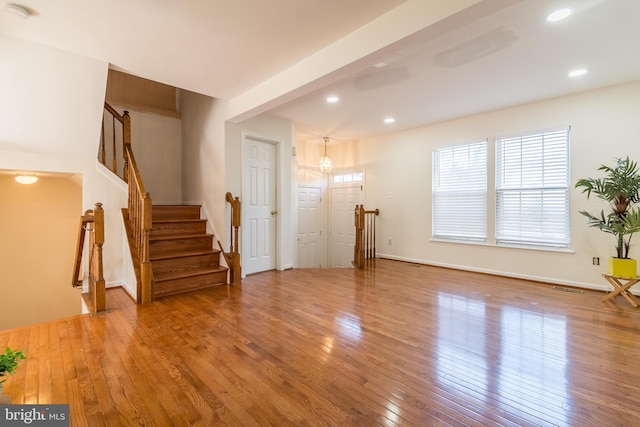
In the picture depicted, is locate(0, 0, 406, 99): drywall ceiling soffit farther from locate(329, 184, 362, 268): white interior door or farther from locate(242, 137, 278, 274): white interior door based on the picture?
locate(329, 184, 362, 268): white interior door

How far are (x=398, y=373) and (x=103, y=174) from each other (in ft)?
14.4

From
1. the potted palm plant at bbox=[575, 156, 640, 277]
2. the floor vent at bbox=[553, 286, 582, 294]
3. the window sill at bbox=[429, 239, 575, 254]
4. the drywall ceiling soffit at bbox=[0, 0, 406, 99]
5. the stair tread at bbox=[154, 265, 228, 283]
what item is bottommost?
the floor vent at bbox=[553, 286, 582, 294]

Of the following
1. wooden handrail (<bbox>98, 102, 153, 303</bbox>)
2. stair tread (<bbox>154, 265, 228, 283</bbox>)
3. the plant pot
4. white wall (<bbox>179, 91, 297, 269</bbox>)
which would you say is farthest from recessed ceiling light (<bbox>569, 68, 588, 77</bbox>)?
wooden handrail (<bbox>98, 102, 153, 303</bbox>)

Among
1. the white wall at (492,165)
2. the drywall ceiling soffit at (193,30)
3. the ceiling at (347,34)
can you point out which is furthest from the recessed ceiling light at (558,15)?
the white wall at (492,165)

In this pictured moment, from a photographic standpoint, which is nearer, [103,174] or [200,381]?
[200,381]

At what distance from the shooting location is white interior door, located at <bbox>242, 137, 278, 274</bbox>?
4797mm

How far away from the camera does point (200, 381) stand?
6.32 feet

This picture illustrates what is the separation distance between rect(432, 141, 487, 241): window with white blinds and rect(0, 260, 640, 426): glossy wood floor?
171 centimetres

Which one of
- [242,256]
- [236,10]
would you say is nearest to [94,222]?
[242,256]

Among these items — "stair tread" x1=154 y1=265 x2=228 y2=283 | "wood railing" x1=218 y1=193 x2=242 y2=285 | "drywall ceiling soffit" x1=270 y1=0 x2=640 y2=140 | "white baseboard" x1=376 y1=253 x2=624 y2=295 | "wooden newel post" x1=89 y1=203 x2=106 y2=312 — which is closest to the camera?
"drywall ceiling soffit" x1=270 y1=0 x2=640 y2=140

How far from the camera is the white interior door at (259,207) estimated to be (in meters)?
4.80

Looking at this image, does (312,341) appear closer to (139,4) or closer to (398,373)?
(398,373)

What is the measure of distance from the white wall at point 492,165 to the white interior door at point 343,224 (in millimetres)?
407

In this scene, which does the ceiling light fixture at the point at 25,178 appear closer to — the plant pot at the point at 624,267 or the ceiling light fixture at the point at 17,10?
the ceiling light fixture at the point at 17,10
